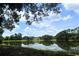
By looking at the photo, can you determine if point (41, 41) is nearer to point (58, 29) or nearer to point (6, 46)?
point (58, 29)

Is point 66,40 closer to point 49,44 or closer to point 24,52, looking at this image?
point 49,44

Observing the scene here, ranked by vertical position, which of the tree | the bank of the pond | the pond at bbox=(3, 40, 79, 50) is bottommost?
the bank of the pond

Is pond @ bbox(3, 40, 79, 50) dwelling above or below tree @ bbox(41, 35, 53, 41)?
below

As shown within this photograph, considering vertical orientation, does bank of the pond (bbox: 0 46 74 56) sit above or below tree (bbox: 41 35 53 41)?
below

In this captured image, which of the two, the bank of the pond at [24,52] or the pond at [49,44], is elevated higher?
the pond at [49,44]

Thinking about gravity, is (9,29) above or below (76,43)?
above

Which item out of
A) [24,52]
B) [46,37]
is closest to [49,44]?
[46,37]

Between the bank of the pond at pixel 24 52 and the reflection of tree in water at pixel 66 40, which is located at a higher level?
the reflection of tree in water at pixel 66 40

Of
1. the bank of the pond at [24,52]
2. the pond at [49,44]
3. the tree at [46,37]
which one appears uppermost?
the tree at [46,37]

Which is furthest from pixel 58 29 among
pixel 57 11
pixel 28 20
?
pixel 28 20

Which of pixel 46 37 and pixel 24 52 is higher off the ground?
pixel 46 37

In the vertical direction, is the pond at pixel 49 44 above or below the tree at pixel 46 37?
below

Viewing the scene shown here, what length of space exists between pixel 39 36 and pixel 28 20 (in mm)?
165

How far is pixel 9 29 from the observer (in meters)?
1.66
